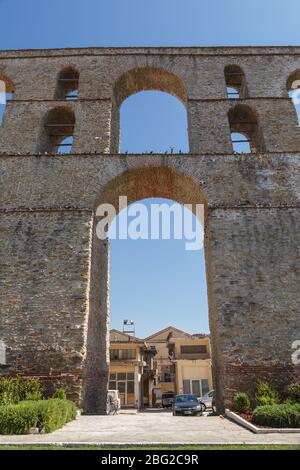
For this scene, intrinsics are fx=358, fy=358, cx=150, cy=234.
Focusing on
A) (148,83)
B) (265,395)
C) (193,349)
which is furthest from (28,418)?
(193,349)

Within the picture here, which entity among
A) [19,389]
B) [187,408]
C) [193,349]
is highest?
[193,349]

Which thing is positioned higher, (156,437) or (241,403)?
(241,403)

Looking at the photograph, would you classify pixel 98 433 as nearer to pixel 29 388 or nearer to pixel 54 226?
pixel 29 388

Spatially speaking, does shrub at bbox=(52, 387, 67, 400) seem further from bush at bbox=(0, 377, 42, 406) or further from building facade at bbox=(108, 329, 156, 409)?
building facade at bbox=(108, 329, 156, 409)

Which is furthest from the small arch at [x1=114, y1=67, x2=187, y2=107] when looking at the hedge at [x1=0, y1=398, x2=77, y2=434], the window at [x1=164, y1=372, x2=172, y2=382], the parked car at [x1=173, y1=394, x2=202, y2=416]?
the window at [x1=164, y1=372, x2=172, y2=382]

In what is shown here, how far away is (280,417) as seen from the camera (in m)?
8.07

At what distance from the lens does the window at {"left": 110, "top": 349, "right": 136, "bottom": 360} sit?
97.7 ft

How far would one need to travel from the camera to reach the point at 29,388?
1083cm

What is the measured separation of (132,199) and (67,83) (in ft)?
26.2

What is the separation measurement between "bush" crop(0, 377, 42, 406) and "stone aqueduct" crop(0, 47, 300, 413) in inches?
15.4

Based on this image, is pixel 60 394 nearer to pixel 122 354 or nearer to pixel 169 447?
pixel 169 447

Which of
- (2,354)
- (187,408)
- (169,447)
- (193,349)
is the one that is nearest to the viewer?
(169,447)

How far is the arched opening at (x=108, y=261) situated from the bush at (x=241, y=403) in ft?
5.67

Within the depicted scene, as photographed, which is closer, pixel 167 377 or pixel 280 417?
pixel 280 417
